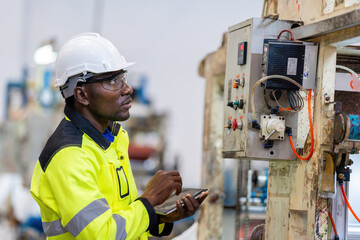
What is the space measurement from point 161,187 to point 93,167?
34cm

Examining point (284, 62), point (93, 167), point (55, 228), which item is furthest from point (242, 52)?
point (55, 228)

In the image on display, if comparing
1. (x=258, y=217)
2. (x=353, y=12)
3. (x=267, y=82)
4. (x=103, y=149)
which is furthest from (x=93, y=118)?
(x=258, y=217)

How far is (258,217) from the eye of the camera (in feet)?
19.1

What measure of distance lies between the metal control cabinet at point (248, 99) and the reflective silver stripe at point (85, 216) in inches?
36.8

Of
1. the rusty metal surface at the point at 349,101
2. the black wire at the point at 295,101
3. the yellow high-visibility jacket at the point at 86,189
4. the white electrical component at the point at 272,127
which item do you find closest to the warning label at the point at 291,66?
the black wire at the point at 295,101

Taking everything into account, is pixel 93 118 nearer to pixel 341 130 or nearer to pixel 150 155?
pixel 341 130

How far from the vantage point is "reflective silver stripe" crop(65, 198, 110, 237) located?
2.50m

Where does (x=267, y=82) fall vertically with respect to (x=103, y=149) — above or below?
above

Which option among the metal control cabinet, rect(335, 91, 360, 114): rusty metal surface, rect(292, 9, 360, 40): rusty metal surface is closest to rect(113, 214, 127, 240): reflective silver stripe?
the metal control cabinet

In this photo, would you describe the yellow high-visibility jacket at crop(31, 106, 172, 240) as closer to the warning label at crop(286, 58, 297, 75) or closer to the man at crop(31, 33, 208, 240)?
the man at crop(31, 33, 208, 240)

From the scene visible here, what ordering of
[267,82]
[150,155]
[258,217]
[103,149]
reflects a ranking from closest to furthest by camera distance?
[103,149] < [267,82] < [258,217] < [150,155]

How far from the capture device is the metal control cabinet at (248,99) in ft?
10.2

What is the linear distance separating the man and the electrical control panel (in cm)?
50

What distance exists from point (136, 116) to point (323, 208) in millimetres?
16569
